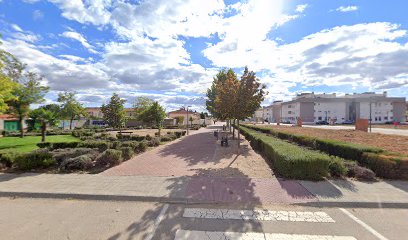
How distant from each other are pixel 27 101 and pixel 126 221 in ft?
89.6

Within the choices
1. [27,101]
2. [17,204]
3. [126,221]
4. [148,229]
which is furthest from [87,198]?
[27,101]

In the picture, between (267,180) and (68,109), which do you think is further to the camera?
(68,109)

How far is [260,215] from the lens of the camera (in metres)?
Result: 4.70

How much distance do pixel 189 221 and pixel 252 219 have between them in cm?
127

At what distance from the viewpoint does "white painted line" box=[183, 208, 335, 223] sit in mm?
4551

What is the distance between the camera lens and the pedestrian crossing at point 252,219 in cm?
383

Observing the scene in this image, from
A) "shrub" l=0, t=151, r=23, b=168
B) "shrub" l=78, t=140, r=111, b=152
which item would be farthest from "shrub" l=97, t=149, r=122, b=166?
"shrub" l=78, t=140, r=111, b=152

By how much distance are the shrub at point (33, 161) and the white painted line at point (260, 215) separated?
6.96m

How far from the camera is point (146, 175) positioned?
7.70 metres

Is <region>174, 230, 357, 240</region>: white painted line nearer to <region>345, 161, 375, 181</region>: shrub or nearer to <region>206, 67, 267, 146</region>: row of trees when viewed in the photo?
<region>345, 161, 375, 181</region>: shrub

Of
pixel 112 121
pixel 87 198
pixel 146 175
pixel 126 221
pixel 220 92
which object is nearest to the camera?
pixel 126 221

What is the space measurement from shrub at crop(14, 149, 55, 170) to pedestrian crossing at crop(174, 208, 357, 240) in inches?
273

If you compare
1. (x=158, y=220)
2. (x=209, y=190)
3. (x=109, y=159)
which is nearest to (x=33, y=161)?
(x=109, y=159)

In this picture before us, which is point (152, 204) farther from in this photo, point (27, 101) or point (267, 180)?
point (27, 101)
